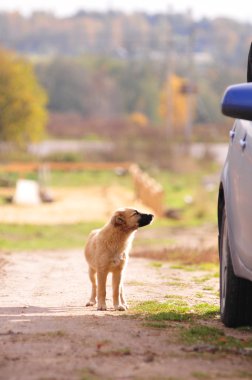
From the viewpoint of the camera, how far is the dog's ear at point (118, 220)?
11.2 meters

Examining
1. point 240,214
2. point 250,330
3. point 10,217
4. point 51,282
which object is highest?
point 240,214

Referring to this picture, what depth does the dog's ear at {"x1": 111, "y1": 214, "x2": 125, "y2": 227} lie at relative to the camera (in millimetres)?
11227

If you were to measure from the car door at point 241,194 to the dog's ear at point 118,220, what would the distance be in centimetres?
199

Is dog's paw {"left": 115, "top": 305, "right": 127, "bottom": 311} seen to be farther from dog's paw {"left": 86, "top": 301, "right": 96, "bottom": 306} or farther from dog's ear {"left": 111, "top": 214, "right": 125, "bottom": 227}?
dog's ear {"left": 111, "top": 214, "right": 125, "bottom": 227}

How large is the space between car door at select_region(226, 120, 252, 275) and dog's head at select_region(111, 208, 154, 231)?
1897 mm

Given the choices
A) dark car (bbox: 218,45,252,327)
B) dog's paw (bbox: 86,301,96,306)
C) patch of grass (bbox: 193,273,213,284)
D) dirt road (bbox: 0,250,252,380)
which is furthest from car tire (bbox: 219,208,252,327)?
patch of grass (bbox: 193,273,213,284)

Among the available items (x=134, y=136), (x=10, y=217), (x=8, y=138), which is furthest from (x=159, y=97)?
(x=10, y=217)

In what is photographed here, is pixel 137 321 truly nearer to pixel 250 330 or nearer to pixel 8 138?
pixel 250 330

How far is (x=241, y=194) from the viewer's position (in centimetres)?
860

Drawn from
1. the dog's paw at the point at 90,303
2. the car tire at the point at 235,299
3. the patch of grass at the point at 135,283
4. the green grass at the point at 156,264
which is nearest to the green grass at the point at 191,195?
the green grass at the point at 156,264

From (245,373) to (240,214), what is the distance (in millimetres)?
1630

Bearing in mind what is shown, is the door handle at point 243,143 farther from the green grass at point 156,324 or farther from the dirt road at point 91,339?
the green grass at point 156,324

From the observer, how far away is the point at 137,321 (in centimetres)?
957

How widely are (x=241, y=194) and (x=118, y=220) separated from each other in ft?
9.10
